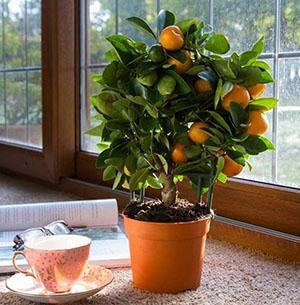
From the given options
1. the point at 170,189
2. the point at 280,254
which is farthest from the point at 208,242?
the point at 170,189

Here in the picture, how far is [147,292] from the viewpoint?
2.29 ft

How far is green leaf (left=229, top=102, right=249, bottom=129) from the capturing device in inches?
24.8

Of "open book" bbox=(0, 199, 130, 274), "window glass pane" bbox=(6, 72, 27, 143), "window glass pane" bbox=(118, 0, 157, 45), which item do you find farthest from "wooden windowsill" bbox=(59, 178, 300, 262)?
"window glass pane" bbox=(6, 72, 27, 143)

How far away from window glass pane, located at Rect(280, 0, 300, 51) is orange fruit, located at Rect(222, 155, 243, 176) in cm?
27

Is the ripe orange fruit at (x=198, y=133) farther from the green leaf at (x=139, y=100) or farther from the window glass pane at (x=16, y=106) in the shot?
the window glass pane at (x=16, y=106)

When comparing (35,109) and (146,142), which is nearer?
(146,142)

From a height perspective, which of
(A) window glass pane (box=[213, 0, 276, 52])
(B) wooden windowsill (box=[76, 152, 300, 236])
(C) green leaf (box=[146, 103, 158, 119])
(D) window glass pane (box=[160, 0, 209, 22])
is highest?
(D) window glass pane (box=[160, 0, 209, 22])

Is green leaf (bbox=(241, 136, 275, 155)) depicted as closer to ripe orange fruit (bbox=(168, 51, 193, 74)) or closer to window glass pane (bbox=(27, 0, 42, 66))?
ripe orange fruit (bbox=(168, 51, 193, 74))

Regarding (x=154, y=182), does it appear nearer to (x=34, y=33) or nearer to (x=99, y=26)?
(x=99, y=26)

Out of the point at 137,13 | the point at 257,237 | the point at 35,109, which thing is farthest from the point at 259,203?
the point at 35,109

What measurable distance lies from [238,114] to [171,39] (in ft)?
0.37

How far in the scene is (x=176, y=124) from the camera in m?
0.67

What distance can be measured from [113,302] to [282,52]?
46cm

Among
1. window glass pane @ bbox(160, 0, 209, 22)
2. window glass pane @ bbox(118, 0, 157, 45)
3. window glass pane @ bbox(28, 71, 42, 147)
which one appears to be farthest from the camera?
window glass pane @ bbox(28, 71, 42, 147)
